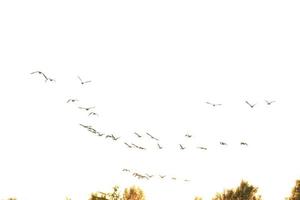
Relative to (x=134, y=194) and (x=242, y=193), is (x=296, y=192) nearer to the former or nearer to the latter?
Answer: (x=242, y=193)

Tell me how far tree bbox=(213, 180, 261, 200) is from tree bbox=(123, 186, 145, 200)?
6.37m

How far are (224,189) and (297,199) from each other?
4415 mm

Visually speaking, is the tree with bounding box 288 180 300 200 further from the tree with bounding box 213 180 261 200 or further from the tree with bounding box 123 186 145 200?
the tree with bounding box 123 186 145 200

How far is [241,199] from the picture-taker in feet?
81.9

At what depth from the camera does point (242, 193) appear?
25.0 m

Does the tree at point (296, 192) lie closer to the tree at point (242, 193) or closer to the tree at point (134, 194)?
the tree at point (242, 193)

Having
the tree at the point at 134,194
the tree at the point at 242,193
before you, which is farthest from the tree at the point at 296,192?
the tree at the point at 134,194

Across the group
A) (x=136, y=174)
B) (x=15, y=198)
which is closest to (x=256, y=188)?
(x=136, y=174)

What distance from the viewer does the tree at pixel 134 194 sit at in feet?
95.2

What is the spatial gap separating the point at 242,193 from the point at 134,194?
8.26 metres

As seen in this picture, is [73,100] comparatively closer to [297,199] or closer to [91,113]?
[91,113]

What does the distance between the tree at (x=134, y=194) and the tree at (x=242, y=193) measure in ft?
20.9

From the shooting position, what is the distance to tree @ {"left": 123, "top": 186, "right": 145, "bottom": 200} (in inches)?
1142

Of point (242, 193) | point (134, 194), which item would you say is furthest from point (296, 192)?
point (134, 194)
